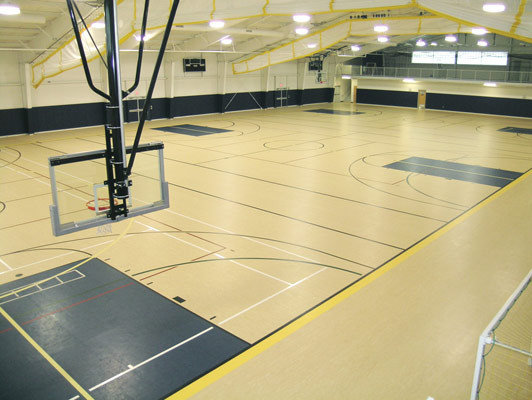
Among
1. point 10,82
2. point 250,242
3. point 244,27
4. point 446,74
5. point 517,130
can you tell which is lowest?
point 250,242

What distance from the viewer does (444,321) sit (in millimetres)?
8641

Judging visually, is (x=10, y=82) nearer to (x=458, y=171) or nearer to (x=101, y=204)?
(x=101, y=204)

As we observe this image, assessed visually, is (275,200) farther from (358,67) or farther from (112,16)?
(358,67)

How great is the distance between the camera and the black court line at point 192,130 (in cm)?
2945

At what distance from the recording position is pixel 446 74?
41.7 meters

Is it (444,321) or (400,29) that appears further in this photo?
(400,29)

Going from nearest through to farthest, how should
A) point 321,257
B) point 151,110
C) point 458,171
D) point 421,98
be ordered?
1. point 321,257
2. point 458,171
3. point 151,110
4. point 421,98

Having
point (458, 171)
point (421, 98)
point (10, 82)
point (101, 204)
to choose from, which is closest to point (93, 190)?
point (101, 204)

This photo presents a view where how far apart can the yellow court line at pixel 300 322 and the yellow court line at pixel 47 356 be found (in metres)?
1.27

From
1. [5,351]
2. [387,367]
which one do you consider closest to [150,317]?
[5,351]

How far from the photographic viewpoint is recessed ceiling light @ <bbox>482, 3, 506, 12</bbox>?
1002 centimetres

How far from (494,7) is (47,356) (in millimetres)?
10754

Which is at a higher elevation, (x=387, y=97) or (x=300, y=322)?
(x=387, y=97)

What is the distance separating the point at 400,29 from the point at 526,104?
1930 centimetres
